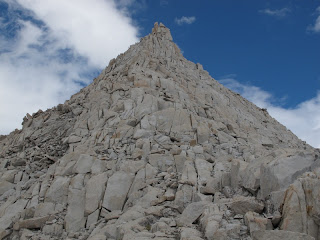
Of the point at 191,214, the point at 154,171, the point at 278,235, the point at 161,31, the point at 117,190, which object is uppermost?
the point at 161,31

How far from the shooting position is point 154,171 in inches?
883

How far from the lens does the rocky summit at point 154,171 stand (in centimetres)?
1376

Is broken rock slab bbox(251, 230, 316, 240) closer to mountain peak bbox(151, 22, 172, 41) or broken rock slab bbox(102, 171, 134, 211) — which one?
broken rock slab bbox(102, 171, 134, 211)

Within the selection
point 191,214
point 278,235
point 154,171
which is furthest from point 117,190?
point 278,235

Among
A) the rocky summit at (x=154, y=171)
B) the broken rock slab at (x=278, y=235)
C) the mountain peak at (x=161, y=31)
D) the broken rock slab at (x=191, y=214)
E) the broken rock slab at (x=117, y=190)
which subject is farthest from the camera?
the mountain peak at (x=161, y=31)

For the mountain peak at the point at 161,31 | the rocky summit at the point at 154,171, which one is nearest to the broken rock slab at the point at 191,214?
the rocky summit at the point at 154,171

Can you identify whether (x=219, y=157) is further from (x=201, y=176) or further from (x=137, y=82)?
(x=137, y=82)

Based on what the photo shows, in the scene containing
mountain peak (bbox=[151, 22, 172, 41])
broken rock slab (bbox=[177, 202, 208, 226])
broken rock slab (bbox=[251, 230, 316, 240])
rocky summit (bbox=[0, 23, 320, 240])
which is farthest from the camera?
mountain peak (bbox=[151, 22, 172, 41])

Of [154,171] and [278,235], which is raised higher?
[154,171]

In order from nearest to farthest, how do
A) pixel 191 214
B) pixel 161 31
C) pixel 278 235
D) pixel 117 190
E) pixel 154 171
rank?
1. pixel 278 235
2. pixel 191 214
3. pixel 117 190
4. pixel 154 171
5. pixel 161 31

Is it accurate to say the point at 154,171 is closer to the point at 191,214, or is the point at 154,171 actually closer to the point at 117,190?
the point at 117,190

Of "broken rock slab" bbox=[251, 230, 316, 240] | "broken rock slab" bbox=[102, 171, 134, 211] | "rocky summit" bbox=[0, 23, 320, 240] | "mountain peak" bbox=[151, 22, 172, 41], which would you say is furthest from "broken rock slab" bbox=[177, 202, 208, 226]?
"mountain peak" bbox=[151, 22, 172, 41]

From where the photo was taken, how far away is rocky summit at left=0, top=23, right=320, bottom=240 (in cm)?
1376

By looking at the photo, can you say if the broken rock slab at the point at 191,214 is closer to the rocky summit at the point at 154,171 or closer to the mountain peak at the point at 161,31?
the rocky summit at the point at 154,171
